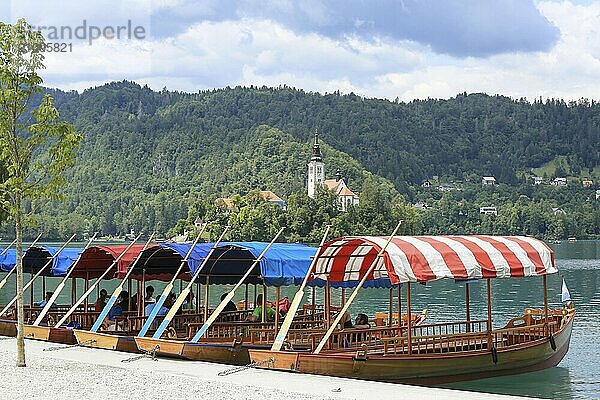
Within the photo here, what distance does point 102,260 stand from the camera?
28.8m

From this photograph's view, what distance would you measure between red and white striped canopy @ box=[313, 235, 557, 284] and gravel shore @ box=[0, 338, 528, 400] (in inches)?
123

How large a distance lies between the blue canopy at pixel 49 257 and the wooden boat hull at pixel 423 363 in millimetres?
10413

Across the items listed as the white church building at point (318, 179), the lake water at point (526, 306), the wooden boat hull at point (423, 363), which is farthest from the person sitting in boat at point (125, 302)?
the white church building at point (318, 179)

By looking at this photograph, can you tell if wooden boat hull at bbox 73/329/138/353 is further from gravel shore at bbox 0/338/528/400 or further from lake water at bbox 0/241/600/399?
lake water at bbox 0/241/600/399

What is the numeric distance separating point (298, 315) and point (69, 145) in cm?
967

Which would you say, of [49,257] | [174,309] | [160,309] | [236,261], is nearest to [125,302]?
[49,257]

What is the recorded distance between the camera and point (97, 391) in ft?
53.5

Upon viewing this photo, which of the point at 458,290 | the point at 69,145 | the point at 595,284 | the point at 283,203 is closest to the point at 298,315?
the point at 69,145

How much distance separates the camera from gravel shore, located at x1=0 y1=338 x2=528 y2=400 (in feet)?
51.9

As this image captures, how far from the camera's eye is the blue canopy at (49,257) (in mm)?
28203

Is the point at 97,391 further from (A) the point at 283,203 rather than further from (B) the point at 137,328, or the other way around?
(A) the point at 283,203

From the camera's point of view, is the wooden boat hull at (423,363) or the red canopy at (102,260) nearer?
the wooden boat hull at (423,363)

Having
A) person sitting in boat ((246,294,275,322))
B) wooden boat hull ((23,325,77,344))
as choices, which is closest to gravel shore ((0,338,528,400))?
wooden boat hull ((23,325,77,344))

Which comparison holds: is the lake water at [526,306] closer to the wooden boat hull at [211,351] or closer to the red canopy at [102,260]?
the wooden boat hull at [211,351]
